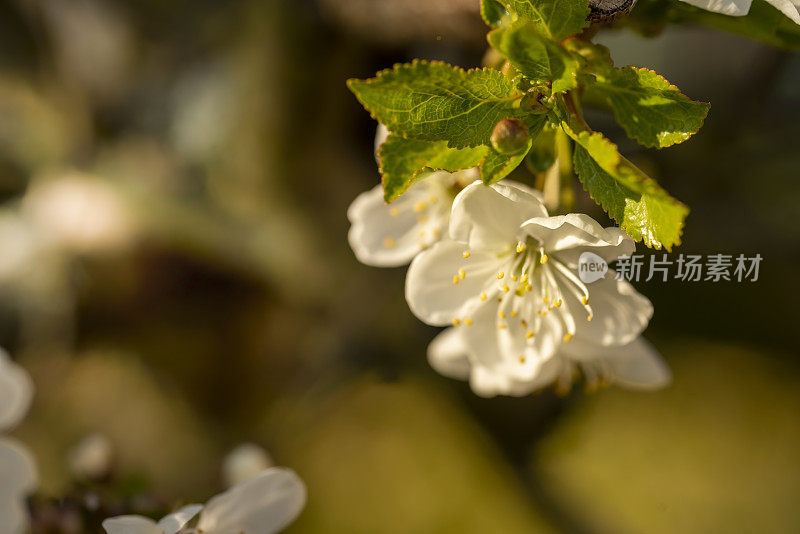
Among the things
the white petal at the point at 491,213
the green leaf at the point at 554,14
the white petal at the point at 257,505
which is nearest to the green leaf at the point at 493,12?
the green leaf at the point at 554,14

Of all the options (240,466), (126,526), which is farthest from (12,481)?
(240,466)

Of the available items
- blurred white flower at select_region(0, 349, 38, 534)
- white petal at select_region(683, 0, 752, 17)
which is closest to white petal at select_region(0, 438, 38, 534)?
blurred white flower at select_region(0, 349, 38, 534)

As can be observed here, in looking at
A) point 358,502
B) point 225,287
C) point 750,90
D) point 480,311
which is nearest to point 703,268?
point 480,311

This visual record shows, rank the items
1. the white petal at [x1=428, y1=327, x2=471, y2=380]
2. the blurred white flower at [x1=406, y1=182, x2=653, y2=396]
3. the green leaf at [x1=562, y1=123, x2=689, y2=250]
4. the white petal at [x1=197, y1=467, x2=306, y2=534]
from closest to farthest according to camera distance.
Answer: the green leaf at [x1=562, y1=123, x2=689, y2=250] → the blurred white flower at [x1=406, y1=182, x2=653, y2=396] → the white petal at [x1=197, y1=467, x2=306, y2=534] → the white petal at [x1=428, y1=327, x2=471, y2=380]

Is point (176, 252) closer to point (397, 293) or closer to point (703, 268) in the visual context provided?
point (397, 293)

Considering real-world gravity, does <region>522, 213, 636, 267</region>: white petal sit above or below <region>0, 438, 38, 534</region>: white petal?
above

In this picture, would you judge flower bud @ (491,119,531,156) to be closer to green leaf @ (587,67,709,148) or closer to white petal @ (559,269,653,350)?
green leaf @ (587,67,709,148)
